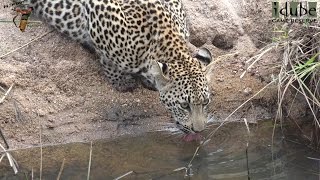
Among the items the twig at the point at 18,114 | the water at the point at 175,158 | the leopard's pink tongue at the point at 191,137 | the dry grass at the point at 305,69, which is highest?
the dry grass at the point at 305,69

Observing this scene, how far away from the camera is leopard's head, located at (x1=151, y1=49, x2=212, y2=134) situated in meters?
8.38

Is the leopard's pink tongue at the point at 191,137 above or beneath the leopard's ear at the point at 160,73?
beneath

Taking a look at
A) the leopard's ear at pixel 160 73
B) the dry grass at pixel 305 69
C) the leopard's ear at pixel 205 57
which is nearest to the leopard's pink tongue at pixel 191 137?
the leopard's ear at pixel 160 73

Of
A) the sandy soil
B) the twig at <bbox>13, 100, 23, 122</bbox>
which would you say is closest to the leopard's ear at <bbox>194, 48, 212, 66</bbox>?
the sandy soil

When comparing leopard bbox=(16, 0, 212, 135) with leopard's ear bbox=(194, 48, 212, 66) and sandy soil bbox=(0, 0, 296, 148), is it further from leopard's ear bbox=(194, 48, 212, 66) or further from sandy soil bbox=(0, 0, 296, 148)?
sandy soil bbox=(0, 0, 296, 148)

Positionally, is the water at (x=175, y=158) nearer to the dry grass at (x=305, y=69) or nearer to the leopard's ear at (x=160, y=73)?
the dry grass at (x=305, y=69)

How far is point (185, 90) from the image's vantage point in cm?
842

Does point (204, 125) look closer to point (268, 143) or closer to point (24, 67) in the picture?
point (268, 143)

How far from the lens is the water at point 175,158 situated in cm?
816

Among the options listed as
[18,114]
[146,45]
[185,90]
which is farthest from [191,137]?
[18,114]

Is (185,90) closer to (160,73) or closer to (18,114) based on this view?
(160,73)

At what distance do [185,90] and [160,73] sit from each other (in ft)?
1.14

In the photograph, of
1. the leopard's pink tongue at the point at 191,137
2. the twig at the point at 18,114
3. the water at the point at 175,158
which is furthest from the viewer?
the twig at the point at 18,114

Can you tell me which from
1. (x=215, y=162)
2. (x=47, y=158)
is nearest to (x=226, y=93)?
(x=215, y=162)
